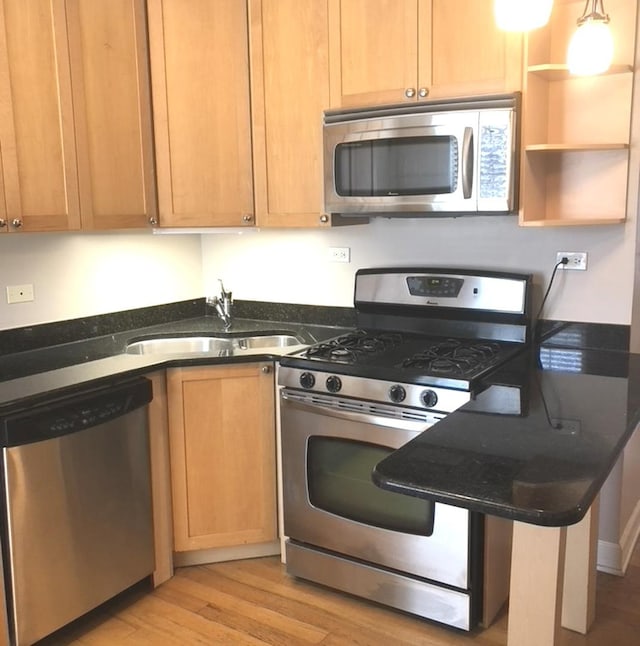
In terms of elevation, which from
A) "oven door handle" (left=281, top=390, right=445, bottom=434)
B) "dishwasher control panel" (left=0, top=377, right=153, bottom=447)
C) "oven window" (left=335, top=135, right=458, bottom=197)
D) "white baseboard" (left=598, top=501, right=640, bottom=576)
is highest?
"oven window" (left=335, top=135, right=458, bottom=197)

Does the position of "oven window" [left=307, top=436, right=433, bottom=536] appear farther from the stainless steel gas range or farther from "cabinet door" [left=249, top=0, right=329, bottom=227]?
"cabinet door" [left=249, top=0, right=329, bottom=227]

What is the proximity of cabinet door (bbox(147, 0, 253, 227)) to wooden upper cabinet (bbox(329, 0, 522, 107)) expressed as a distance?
47 centimetres

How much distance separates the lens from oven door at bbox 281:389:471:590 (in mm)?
2424

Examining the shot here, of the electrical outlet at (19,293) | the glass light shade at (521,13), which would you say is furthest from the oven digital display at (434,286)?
the electrical outlet at (19,293)

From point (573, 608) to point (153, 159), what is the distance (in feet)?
7.78

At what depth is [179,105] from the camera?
300cm

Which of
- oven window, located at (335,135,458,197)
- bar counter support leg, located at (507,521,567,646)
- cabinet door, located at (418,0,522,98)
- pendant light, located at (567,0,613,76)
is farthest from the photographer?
oven window, located at (335,135,458,197)

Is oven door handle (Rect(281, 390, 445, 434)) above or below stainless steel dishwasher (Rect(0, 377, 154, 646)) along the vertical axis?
above

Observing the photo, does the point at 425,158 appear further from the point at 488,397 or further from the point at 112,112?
the point at 112,112

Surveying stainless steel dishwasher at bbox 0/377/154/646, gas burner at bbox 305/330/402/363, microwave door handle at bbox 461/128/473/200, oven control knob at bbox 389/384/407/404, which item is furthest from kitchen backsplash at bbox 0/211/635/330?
oven control knob at bbox 389/384/407/404

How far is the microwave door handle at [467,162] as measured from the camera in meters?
2.49

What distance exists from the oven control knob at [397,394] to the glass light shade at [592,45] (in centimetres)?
113

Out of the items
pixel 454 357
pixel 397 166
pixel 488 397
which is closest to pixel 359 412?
pixel 454 357

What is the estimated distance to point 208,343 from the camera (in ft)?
10.8
